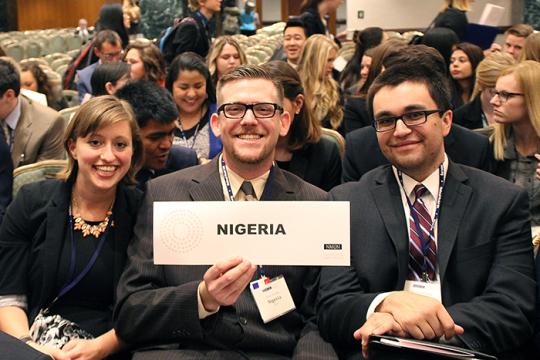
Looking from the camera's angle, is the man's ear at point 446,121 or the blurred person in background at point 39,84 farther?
the blurred person in background at point 39,84

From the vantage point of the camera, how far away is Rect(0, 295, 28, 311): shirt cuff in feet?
8.80

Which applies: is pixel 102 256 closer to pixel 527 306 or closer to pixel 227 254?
pixel 227 254

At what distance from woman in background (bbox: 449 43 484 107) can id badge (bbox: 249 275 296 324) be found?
12.7ft

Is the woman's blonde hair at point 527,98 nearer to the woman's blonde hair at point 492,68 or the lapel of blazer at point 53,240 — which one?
the woman's blonde hair at point 492,68

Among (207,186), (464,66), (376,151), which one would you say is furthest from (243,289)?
(464,66)

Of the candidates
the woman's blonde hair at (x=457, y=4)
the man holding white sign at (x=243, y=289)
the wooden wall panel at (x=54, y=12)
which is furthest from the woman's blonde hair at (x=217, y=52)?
the wooden wall panel at (x=54, y=12)

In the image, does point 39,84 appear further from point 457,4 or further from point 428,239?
point 428,239

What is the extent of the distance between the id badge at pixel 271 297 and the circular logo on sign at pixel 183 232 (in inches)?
13.1

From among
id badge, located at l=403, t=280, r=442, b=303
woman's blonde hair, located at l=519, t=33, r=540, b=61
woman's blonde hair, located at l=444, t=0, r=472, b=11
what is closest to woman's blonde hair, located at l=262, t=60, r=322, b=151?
id badge, located at l=403, t=280, r=442, b=303

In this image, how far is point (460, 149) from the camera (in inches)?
142

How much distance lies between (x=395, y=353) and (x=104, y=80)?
12.1 ft

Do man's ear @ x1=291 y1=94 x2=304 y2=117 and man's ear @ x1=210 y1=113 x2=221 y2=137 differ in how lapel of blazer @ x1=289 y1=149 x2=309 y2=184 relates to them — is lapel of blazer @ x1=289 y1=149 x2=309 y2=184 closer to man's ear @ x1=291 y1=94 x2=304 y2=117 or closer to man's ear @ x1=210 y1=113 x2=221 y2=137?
man's ear @ x1=291 y1=94 x2=304 y2=117

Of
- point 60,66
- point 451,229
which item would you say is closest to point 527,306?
point 451,229

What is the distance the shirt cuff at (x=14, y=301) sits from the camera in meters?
2.68
